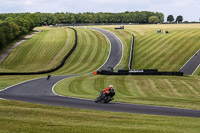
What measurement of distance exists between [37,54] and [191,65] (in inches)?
1827

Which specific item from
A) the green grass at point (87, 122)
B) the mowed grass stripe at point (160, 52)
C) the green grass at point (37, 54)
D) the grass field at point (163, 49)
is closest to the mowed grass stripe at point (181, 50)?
the grass field at point (163, 49)

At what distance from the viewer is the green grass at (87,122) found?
50.5 feet

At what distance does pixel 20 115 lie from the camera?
1867cm

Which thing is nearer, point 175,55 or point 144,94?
point 144,94

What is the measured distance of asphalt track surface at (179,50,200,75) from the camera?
7012cm

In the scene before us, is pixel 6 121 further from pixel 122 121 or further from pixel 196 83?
pixel 196 83

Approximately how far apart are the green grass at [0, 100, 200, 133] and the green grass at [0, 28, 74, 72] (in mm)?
59660

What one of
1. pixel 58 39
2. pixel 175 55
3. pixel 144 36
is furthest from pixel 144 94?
pixel 58 39

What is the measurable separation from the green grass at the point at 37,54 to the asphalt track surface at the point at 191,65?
32.8 m

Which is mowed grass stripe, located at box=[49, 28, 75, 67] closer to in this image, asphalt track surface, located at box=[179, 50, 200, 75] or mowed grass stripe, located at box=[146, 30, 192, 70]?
mowed grass stripe, located at box=[146, 30, 192, 70]

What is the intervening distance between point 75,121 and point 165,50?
7497 centimetres

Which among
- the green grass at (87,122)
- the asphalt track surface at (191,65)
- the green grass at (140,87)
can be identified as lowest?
the asphalt track surface at (191,65)

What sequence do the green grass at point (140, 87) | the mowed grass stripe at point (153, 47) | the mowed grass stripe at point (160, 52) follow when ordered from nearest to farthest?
the green grass at point (140, 87), the mowed grass stripe at point (160, 52), the mowed grass stripe at point (153, 47)

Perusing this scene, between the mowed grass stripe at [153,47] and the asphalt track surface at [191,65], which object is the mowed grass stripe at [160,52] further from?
the asphalt track surface at [191,65]
